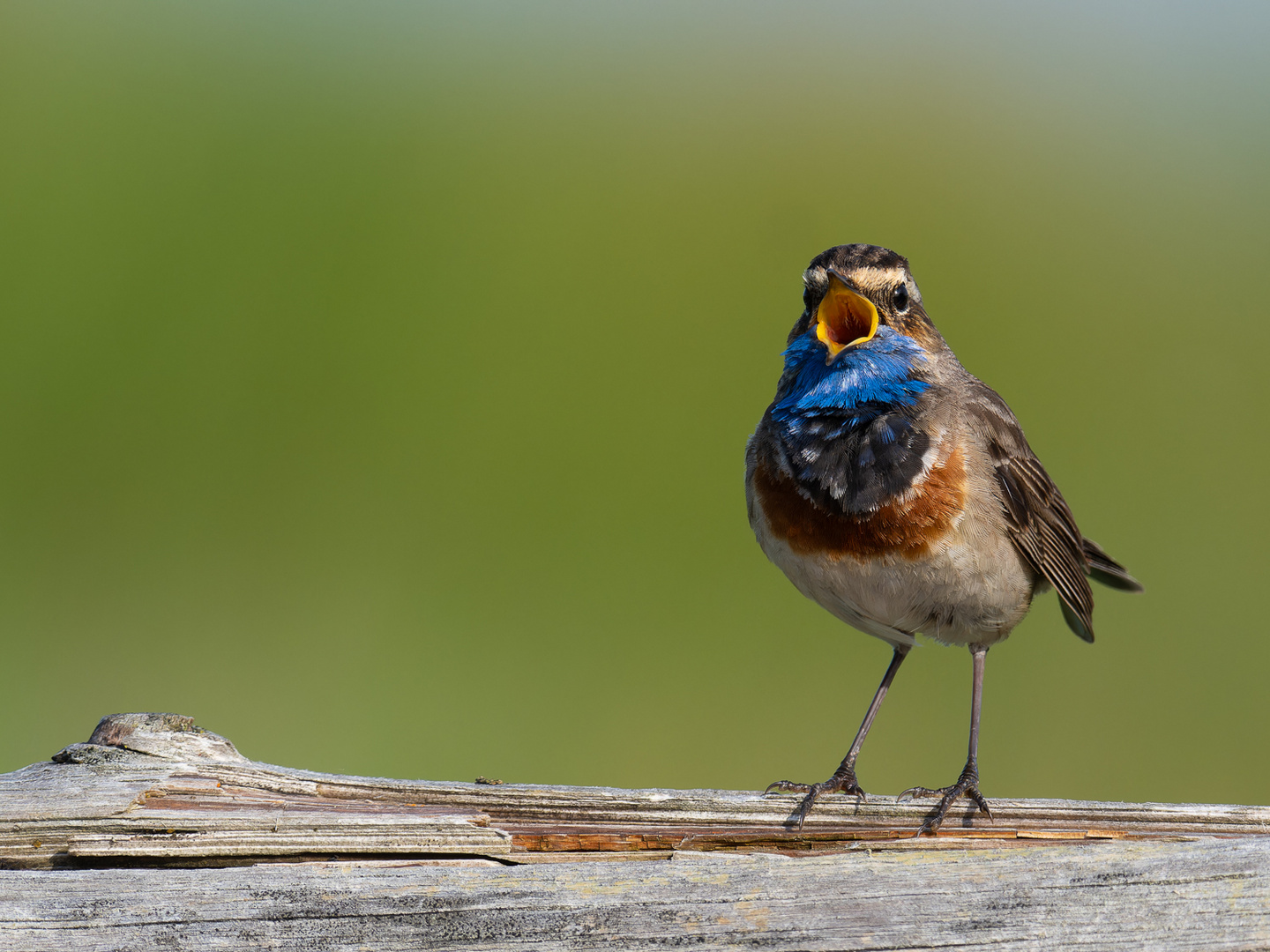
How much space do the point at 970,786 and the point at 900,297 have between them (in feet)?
6.09

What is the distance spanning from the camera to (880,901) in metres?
2.51

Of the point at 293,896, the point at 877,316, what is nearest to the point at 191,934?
the point at 293,896

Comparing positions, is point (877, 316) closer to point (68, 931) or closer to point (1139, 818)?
point (1139, 818)

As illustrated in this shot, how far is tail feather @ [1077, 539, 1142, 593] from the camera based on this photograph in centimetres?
552

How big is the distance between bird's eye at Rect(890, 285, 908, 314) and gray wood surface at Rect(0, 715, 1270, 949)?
2131 millimetres

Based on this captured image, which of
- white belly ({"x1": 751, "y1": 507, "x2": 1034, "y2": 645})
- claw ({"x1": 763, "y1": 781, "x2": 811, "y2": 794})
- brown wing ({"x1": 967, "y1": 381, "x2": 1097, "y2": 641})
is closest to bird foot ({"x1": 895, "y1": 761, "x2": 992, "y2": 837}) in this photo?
claw ({"x1": 763, "y1": 781, "x2": 811, "y2": 794})

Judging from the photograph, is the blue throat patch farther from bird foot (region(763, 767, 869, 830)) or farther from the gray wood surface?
the gray wood surface

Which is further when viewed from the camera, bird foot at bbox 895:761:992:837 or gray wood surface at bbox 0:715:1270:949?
bird foot at bbox 895:761:992:837

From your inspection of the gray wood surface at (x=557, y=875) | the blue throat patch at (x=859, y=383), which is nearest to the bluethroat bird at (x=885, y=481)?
the blue throat patch at (x=859, y=383)

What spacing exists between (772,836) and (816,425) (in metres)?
1.72

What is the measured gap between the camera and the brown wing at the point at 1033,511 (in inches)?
177

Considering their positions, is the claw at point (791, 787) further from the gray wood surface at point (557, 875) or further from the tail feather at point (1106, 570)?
the tail feather at point (1106, 570)

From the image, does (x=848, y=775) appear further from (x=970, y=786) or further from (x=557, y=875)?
(x=557, y=875)

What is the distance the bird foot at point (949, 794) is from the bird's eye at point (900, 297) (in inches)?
69.0
